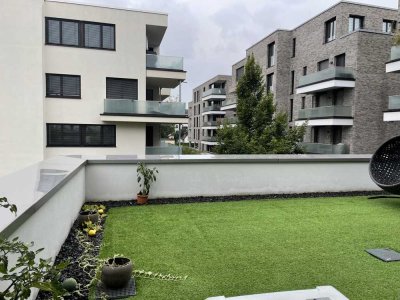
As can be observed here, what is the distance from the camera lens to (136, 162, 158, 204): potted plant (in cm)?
737

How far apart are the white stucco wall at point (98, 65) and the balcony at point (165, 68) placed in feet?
1.35

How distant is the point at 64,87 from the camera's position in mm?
17375

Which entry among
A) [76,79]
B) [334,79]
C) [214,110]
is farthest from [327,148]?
[214,110]

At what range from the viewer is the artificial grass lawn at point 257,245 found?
3.60m

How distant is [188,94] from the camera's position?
76125 mm

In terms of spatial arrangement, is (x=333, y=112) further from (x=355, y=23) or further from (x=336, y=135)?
(x=355, y=23)

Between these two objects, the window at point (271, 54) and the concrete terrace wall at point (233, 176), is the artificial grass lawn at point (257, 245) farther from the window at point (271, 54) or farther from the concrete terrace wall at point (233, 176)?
the window at point (271, 54)

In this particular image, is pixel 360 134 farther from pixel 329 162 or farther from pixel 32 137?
pixel 32 137

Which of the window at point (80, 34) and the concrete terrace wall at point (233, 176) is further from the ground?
the window at point (80, 34)

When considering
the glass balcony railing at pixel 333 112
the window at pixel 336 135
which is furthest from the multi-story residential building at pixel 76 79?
the window at pixel 336 135

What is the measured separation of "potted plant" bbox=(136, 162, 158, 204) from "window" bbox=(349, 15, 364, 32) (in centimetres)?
2145

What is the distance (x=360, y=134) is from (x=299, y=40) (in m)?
10.9

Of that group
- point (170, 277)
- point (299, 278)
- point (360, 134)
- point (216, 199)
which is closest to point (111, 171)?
point (216, 199)

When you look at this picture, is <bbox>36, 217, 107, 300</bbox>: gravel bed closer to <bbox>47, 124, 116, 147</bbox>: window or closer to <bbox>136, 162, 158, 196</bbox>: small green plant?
<bbox>136, 162, 158, 196</bbox>: small green plant
